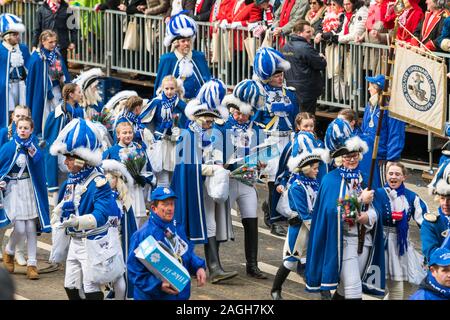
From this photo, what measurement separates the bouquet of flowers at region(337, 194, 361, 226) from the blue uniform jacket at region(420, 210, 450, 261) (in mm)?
766

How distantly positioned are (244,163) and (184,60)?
304cm

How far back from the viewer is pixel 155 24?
22.6 m

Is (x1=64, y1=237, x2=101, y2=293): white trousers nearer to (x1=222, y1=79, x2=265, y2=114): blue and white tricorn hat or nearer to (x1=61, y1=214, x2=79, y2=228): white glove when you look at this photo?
(x1=61, y1=214, x2=79, y2=228): white glove

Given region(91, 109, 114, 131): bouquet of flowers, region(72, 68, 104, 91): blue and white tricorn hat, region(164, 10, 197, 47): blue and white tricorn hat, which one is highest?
region(164, 10, 197, 47): blue and white tricorn hat

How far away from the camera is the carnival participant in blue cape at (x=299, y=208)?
13734 millimetres

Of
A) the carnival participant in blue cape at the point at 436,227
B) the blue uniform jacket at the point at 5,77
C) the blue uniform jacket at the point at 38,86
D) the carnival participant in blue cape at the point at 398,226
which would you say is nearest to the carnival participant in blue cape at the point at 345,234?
the carnival participant in blue cape at the point at 398,226

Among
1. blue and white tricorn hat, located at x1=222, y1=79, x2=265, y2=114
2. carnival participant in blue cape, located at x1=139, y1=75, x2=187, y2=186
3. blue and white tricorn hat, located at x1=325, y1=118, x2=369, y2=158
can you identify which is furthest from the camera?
carnival participant in blue cape, located at x1=139, y1=75, x2=187, y2=186

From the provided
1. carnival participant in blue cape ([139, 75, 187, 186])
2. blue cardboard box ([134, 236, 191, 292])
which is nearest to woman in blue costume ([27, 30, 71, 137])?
carnival participant in blue cape ([139, 75, 187, 186])

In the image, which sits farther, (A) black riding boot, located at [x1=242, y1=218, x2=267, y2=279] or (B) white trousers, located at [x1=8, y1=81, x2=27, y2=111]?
(B) white trousers, located at [x1=8, y1=81, x2=27, y2=111]

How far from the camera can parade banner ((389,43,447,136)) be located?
1358 centimetres

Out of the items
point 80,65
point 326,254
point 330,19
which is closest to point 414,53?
point 326,254

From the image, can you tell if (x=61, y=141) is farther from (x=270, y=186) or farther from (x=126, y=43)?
(x=126, y=43)

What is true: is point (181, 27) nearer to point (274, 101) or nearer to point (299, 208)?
point (274, 101)
